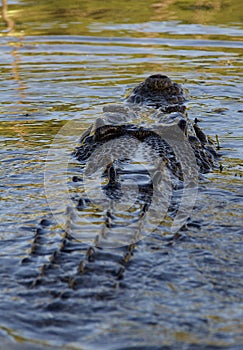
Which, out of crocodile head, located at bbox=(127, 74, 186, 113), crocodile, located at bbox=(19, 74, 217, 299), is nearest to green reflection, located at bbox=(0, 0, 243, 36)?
crocodile head, located at bbox=(127, 74, 186, 113)

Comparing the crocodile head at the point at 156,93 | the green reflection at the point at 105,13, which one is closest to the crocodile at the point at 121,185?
the crocodile head at the point at 156,93

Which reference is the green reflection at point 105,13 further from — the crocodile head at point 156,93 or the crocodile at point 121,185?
the crocodile at point 121,185

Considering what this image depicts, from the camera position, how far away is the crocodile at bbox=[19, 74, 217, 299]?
353cm

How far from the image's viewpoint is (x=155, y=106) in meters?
7.22

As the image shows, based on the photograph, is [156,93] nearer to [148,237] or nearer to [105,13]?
[148,237]

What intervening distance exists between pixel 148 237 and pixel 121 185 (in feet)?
2.70

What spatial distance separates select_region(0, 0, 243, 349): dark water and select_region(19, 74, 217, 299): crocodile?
0.03 m

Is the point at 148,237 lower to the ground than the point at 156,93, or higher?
higher

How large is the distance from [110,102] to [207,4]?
792 centimetres

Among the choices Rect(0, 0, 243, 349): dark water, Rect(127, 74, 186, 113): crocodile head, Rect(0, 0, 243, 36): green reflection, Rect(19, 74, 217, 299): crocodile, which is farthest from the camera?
Rect(0, 0, 243, 36): green reflection

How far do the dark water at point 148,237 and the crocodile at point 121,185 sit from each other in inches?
1.0

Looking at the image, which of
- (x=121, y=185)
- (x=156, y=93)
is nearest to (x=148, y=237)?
(x=121, y=185)

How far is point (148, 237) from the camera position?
402 centimetres

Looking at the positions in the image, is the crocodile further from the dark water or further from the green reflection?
the green reflection
